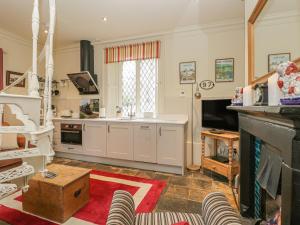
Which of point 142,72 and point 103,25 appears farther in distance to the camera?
point 142,72

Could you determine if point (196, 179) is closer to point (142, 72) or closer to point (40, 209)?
point (40, 209)

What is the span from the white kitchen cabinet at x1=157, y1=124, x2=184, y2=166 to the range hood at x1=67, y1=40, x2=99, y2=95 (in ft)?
6.67

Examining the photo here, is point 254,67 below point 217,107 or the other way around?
the other way around

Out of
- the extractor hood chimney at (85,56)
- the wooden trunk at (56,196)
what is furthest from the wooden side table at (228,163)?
the extractor hood chimney at (85,56)

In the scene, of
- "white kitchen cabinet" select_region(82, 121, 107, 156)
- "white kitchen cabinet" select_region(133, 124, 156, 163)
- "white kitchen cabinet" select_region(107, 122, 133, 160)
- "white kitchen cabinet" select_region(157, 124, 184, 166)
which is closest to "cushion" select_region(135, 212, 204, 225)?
"white kitchen cabinet" select_region(157, 124, 184, 166)

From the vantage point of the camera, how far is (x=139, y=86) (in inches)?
157

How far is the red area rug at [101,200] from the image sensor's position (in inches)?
70.8

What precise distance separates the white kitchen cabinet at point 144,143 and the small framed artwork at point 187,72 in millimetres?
1156

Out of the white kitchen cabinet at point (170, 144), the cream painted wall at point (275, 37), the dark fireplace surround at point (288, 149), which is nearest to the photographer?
the dark fireplace surround at point (288, 149)

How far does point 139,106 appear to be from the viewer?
3969 millimetres

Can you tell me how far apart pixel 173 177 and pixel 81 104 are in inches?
112

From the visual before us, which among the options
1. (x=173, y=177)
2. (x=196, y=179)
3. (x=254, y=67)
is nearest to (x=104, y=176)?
(x=173, y=177)

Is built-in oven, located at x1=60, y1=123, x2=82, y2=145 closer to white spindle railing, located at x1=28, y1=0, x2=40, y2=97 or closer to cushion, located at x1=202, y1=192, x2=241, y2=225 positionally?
white spindle railing, located at x1=28, y1=0, x2=40, y2=97

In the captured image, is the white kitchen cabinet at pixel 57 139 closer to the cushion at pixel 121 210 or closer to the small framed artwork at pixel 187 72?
the small framed artwork at pixel 187 72
